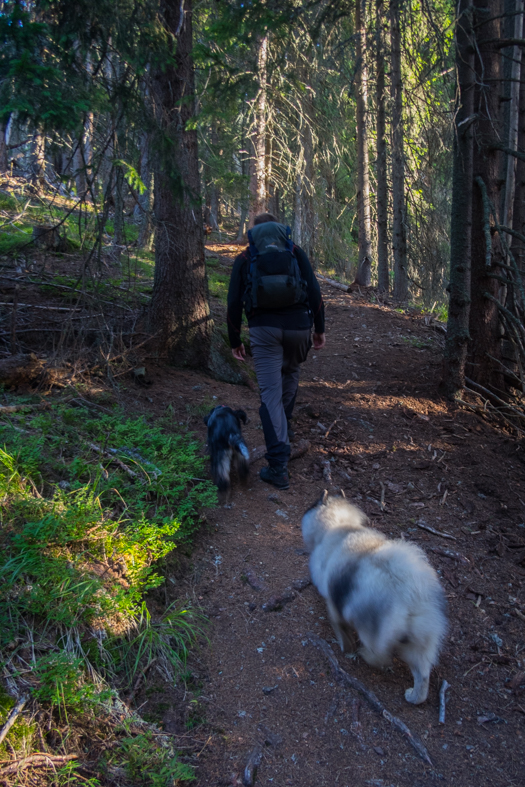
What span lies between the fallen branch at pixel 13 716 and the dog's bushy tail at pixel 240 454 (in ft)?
9.15

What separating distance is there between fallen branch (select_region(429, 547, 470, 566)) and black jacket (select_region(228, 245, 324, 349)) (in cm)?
246

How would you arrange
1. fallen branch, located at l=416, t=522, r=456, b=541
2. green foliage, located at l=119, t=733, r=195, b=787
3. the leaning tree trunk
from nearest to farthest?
green foliage, located at l=119, t=733, r=195, b=787, fallen branch, located at l=416, t=522, r=456, b=541, the leaning tree trunk

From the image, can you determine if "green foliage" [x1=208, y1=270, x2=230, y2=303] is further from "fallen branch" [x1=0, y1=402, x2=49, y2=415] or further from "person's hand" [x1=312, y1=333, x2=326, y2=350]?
"fallen branch" [x1=0, y1=402, x2=49, y2=415]

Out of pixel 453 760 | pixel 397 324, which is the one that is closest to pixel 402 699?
pixel 453 760

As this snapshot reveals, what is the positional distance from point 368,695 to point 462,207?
5.32 m

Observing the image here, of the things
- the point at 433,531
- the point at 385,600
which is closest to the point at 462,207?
the point at 433,531

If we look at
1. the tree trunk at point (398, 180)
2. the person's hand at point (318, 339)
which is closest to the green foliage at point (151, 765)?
the person's hand at point (318, 339)

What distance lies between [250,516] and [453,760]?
8.17ft

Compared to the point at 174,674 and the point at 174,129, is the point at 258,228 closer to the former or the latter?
the point at 174,129

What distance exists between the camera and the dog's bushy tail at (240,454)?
484 centimetres

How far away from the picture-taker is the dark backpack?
4.73 meters

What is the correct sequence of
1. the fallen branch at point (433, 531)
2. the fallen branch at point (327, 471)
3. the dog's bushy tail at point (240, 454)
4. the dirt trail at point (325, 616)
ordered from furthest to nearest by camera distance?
1. the fallen branch at point (327, 471)
2. the dog's bushy tail at point (240, 454)
3. the fallen branch at point (433, 531)
4. the dirt trail at point (325, 616)

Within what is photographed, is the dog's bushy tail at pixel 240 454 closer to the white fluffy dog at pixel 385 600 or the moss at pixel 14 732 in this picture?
the white fluffy dog at pixel 385 600

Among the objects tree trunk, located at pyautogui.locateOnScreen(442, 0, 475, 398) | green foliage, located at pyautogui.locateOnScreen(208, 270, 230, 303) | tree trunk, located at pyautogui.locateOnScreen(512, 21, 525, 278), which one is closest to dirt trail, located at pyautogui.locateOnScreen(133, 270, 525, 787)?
tree trunk, located at pyautogui.locateOnScreen(442, 0, 475, 398)
